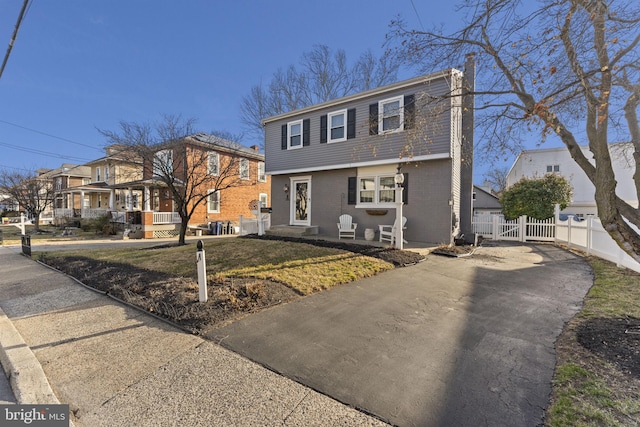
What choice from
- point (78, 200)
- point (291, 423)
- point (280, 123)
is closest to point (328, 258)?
point (291, 423)

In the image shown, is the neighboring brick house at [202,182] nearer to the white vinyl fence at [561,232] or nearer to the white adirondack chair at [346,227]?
the white adirondack chair at [346,227]

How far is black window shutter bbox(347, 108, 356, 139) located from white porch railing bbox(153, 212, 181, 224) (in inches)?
491

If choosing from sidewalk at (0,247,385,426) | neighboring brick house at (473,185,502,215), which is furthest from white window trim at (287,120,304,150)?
neighboring brick house at (473,185,502,215)

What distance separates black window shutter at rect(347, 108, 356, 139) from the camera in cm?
1153

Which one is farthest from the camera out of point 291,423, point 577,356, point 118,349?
point 118,349

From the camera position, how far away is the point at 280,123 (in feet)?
46.2

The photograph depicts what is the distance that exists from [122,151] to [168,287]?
8.45 metres

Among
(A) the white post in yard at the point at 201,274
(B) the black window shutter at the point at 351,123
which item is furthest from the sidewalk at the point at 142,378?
(B) the black window shutter at the point at 351,123

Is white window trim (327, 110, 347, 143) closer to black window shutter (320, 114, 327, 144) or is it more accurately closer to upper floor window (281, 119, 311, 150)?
black window shutter (320, 114, 327, 144)

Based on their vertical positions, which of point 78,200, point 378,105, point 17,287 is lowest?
point 17,287

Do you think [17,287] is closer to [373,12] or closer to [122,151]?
[122,151]

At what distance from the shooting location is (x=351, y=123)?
11.6 m

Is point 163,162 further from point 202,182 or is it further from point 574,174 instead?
point 574,174

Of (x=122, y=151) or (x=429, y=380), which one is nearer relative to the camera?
(x=429, y=380)
